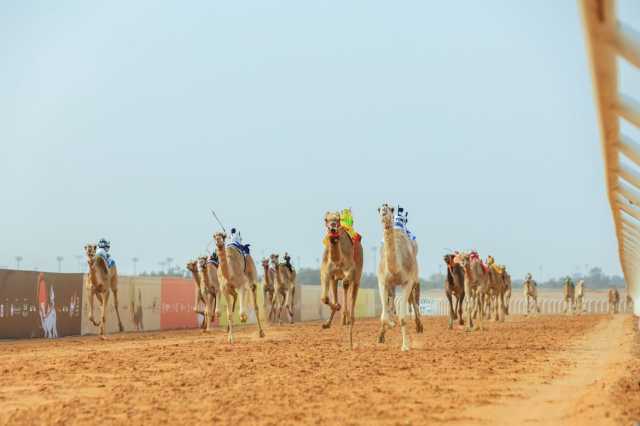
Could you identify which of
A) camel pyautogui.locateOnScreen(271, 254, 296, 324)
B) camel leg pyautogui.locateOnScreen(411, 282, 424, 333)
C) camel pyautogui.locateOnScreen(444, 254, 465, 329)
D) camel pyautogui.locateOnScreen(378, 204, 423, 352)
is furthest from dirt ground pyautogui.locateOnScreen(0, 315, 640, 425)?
camel pyautogui.locateOnScreen(271, 254, 296, 324)

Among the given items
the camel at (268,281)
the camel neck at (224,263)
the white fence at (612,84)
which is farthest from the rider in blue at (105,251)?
the white fence at (612,84)

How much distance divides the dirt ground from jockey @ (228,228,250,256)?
4623mm

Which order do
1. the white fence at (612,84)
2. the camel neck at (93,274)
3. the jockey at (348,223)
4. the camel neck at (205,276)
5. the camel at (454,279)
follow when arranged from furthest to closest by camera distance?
the camel neck at (205,276) < the camel at (454,279) < the camel neck at (93,274) < the jockey at (348,223) < the white fence at (612,84)

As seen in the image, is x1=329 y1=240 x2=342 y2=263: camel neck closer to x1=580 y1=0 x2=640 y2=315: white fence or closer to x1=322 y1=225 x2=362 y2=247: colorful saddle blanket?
x1=322 y1=225 x2=362 y2=247: colorful saddle blanket

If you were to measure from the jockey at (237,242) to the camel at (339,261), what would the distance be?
3.72 metres

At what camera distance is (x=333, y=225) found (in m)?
18.1

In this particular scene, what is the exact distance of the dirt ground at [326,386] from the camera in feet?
29.7

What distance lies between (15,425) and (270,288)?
1260 inches

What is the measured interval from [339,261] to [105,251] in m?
10.2

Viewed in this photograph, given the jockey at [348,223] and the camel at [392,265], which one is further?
the jockey at [348,223]

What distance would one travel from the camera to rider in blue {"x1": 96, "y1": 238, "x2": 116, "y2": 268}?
2680 centimetres

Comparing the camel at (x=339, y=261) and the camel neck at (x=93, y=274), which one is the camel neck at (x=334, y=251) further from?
the camel neck at (x=93, y=274)

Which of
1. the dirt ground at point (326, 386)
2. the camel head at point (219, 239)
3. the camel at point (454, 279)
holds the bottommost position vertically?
the dirt ground at point (326, 386)

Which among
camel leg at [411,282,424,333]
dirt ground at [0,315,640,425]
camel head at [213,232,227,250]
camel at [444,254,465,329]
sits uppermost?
camel head at [213,232,227,250]
